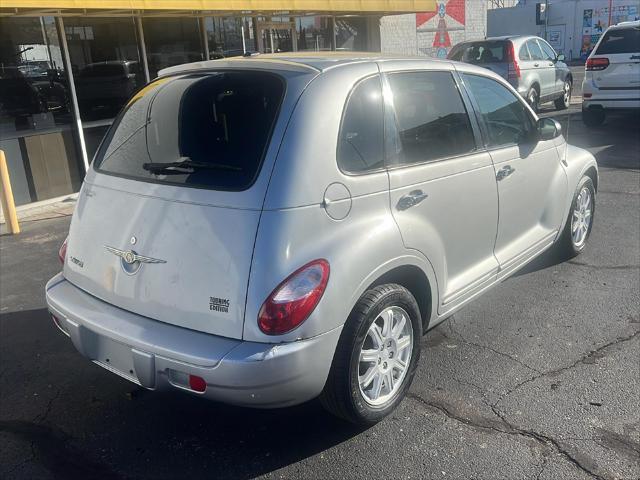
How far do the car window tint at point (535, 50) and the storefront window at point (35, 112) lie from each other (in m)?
9.79

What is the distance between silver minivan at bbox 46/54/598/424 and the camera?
268 centimetres

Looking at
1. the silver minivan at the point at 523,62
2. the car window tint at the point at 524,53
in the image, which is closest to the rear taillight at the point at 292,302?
the silver minivan at the point at 523,62

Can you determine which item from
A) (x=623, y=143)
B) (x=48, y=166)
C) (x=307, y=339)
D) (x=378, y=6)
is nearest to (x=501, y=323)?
(x=307, y=339)

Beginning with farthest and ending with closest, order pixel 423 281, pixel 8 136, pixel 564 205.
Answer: pixel 8 136 → pixel 564 205 → pixel 423 281

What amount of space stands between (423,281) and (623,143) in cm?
912

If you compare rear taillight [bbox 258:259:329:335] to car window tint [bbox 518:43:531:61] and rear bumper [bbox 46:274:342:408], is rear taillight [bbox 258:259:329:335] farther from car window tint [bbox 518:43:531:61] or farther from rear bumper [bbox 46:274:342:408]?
car window tint [bbox 518:43:531:61]

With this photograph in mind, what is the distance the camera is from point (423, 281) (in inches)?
134

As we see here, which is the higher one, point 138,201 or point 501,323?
point 138,201

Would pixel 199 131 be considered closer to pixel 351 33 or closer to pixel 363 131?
pixel 363 131

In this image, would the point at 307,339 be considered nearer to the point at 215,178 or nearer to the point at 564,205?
the point at 215,178

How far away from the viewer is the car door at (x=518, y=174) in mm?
4094

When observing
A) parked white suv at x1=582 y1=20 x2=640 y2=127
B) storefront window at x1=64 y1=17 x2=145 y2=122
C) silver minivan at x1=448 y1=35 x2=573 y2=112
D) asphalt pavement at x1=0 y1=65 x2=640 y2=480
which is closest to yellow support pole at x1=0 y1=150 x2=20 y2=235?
storefront window at x1=64 y1=17 x2=145 y2=122

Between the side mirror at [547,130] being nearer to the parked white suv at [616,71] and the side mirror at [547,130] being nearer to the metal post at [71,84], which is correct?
the metal post at [71,84]

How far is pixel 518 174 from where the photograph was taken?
4262 millimetres
